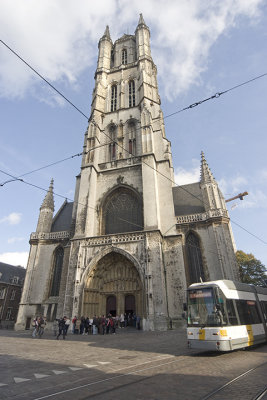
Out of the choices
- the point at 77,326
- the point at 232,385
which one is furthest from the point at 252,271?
the point at 232,385

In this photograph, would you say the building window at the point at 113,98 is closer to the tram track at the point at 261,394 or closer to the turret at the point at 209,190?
the turret at the point at 209,190

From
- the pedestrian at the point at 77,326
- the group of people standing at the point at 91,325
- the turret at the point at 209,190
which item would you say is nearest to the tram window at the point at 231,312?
the group of people standing at the point at 91,325

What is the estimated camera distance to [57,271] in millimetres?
21422

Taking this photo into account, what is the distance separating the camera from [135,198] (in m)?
21.5

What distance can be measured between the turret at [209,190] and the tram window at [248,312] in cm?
1155

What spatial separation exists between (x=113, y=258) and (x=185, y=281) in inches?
227

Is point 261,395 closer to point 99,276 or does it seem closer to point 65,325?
point 65,325

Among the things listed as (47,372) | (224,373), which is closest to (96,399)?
(47,372)

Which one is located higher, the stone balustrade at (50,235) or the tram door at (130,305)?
the stone balustrade at (50,235)

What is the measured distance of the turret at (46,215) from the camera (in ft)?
76.3

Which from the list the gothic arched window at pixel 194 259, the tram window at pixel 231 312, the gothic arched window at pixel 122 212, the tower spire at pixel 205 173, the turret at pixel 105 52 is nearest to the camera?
the tram window at pixel 231 312

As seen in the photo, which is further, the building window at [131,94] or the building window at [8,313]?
the building window at [8,313]

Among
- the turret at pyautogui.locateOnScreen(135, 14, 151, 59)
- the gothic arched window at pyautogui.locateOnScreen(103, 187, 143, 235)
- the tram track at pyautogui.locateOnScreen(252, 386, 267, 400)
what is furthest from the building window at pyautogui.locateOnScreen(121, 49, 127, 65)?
the tram track at pyautogui.locateOnScreen(252, 386, 267, 400)

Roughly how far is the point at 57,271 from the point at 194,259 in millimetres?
12186
